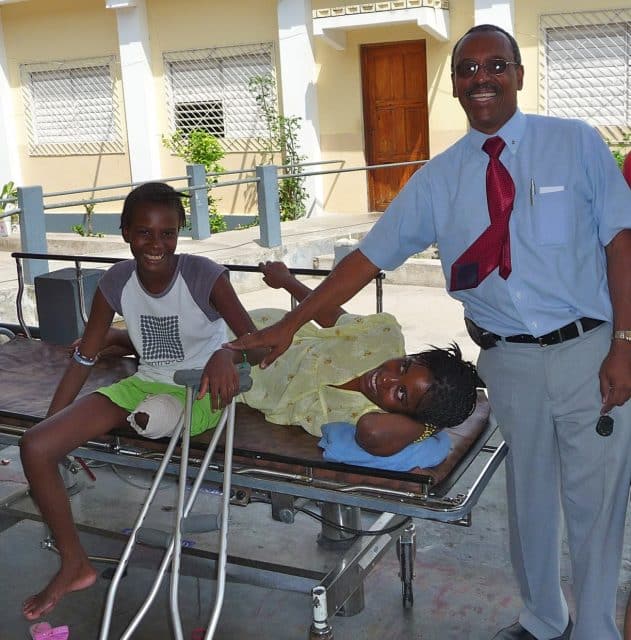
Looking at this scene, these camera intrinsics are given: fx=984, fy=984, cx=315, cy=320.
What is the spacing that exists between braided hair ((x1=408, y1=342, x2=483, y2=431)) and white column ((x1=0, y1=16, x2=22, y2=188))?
14.0 meters

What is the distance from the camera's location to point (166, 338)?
358 cm

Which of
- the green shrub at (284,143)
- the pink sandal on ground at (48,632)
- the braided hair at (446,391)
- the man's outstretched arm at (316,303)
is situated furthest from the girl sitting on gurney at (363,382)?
the green shrub at (284,143)

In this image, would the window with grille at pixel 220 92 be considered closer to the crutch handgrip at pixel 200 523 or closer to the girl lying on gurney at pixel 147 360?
the girl lying on gurney at pixel 147 360

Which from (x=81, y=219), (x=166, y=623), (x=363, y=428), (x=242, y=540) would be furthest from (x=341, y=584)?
(x=81, y=219)

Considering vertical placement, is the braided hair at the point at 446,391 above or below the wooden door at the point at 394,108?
below

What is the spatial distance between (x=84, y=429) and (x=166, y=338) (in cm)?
47

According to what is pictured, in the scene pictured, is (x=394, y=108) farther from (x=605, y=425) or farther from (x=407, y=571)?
(x=605, y=425)

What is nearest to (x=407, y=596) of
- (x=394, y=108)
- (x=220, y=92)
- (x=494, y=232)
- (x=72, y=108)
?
(x=494, y=232)

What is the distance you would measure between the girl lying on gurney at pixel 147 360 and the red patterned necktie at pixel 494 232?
16.7 inches

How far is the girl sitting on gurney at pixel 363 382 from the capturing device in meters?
3.07

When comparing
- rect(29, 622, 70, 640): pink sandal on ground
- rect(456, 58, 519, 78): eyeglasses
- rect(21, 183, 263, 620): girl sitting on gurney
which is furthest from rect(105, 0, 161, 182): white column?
rect(456, 58, 519, 78): eyeglasses

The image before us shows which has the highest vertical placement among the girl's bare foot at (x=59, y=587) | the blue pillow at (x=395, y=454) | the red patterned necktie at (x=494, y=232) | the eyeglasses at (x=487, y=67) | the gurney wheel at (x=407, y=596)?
the eyeglasses at (x=487, y=67)

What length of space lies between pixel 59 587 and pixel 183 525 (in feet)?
2.18

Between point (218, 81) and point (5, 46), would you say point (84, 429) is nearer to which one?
point (218, 81)
